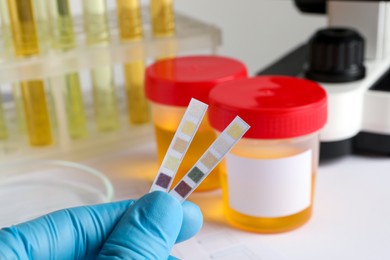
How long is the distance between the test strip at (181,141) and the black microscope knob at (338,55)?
0.94 feet

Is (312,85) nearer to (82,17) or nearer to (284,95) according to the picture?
(284,95)

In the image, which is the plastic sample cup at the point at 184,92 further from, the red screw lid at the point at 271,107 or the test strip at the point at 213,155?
the test strip at the point at 213,155

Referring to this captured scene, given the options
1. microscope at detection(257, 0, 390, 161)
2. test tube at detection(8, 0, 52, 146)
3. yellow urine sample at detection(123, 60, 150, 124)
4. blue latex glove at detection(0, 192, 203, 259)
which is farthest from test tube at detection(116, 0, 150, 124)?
blue latex glove at detection(0, 192, 203, 259)

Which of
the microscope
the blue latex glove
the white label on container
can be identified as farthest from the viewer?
the microscope

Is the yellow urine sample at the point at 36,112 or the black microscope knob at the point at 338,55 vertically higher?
the black microscope knob at the point at 338,55

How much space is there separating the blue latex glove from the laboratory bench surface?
10cm

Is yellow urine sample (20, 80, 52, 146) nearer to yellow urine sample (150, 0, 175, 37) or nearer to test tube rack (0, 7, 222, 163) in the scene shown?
test tube rack (0, 7, 222, 163)

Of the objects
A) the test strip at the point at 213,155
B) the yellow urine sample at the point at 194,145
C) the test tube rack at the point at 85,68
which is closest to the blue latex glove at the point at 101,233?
the test strip at the point at 213,155

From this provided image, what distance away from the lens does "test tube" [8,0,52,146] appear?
0.77 metres

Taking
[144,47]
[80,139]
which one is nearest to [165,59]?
[144,47]

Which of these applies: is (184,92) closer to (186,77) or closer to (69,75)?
(186,77)

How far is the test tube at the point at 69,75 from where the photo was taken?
798 millimetres

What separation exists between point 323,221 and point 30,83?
391 mm

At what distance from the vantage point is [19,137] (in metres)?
0.84
